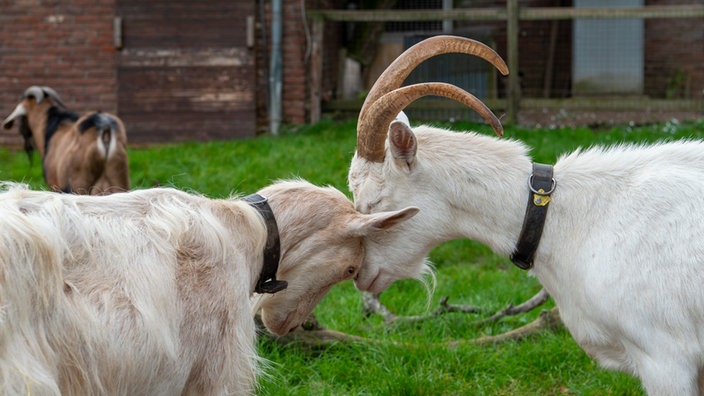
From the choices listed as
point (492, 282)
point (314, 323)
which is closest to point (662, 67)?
point (492, 282)

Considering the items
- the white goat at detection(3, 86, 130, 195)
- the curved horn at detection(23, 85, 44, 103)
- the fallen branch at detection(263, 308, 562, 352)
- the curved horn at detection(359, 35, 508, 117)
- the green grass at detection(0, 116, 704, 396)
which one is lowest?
the green grass at detection(0, 116, 704, 396)

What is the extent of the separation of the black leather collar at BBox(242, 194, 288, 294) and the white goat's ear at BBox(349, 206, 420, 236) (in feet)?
1.18

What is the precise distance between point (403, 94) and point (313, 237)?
0.79 m

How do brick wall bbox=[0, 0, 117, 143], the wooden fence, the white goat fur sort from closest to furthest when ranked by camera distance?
the white goat fur → the wooden fence → brick wall bbox=[0, 0, 117, 143]

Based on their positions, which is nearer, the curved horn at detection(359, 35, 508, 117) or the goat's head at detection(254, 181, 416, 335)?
the goat's head at detection(254, 181, 416, 335)

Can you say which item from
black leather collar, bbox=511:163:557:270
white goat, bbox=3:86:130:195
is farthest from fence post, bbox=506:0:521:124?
black leather collar, bbox=511:163:557:270

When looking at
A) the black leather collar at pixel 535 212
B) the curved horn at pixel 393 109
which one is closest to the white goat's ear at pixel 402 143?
the curved horn at pixel 393 109

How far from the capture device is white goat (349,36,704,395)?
3969mm

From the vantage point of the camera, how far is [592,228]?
4281mm

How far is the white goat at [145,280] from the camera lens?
10.3 ft

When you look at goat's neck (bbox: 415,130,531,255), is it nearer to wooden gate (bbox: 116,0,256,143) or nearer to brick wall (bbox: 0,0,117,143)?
wooden gate (bbox: 116,0,256,143)

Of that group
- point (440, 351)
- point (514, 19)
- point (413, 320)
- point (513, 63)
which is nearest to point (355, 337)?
point (440, 351)

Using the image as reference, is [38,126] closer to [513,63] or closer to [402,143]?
[513,63]

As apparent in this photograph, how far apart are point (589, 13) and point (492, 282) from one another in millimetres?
6136
